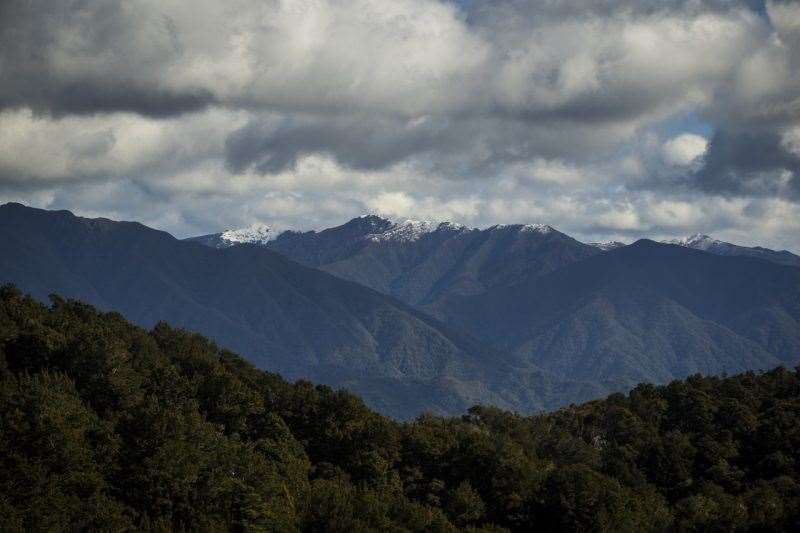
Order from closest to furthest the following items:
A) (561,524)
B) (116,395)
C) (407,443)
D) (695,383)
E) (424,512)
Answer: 1. (424,512)
2. (561,524)
3. (116,395)
4. (407,443)
5. (695,383)

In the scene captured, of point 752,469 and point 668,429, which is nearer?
point 752,469

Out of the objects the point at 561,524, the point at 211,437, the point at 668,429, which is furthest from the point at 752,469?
the point at 211,437

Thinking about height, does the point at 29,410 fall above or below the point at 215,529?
above

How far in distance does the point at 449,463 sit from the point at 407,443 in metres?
7.01

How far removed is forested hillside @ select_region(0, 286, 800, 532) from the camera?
85.6m

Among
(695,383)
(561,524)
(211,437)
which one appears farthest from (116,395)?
(695,383)

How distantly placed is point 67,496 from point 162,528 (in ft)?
30.3

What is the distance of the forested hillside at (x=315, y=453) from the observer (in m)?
85.6

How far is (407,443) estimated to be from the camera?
12469cm

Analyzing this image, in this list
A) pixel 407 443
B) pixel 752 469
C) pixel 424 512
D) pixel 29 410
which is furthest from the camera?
pixel 752 469

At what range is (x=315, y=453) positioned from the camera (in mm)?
123938

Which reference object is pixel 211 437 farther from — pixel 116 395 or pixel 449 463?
pixel 449 463

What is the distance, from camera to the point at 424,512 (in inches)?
3725

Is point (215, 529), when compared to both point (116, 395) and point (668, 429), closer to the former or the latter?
point (116, 395)
